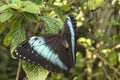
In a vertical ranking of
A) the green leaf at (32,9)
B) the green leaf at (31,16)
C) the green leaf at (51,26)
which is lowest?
the green leaf at (51,26)

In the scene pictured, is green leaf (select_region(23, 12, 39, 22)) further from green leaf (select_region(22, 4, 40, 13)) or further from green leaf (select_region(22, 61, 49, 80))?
green leaf (select_region(22, 61, 49, 80))

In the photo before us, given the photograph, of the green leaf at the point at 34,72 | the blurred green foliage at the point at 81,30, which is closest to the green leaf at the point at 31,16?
the blurred green foliage at the point at 81,30

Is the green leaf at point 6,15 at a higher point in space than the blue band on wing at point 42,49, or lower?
higher

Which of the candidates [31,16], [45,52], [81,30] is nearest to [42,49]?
[45,52]

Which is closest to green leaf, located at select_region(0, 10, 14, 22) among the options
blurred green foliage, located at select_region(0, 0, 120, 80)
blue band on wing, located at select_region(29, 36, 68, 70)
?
blurred green foliage, located at select_region(0, 0, 120, 80)

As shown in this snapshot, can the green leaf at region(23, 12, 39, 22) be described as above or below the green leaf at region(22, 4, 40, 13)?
below

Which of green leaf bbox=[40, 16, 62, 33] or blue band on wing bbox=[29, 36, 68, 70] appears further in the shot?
green leaf bbox=[40, 16, 62, 33]

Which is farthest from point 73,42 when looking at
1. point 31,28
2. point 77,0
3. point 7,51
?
point 7,51

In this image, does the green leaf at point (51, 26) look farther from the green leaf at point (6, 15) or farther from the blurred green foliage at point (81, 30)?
the green leaf at point (6, 15)
